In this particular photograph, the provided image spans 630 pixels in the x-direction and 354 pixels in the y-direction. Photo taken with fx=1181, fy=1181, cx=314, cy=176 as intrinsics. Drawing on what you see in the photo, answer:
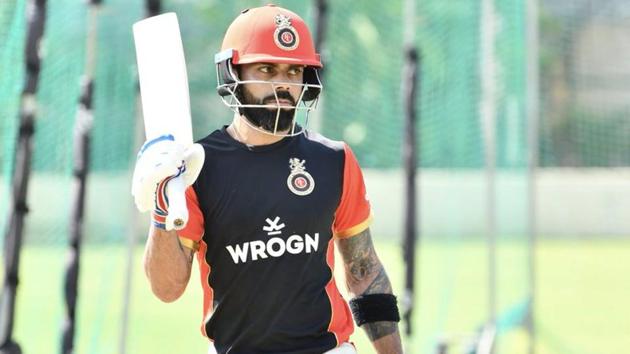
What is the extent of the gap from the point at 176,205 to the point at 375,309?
3.10 feet

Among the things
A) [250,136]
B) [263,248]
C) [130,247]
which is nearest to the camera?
[263,248]

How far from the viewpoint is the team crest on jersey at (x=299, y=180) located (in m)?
3.28

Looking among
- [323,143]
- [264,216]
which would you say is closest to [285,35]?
[323,143]

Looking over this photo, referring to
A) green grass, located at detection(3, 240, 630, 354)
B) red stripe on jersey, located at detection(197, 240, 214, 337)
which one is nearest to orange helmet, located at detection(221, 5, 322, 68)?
red stripe on jersey, located at detection(197, 240, 214, 337)

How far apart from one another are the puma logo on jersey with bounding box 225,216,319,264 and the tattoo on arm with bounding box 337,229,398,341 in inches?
12.6

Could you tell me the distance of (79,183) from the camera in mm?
5559

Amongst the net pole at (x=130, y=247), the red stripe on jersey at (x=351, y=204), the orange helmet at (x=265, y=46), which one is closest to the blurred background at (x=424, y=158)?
the net pole at (x=130, y=247)

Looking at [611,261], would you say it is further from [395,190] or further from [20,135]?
[20,135]

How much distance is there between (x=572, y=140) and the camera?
15.1 m

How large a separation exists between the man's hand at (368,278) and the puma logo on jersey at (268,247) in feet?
1.04

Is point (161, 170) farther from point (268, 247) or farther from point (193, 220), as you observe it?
point (268, 247)

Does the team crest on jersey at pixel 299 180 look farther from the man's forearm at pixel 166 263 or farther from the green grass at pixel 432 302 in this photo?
the green grass at pixel 432 302

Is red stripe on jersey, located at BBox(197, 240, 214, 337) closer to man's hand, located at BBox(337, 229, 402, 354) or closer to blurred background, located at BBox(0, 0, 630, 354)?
man's hand, located at BBox(337, 229, 402, 354)

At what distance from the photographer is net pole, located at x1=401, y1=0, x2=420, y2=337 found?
704cm
